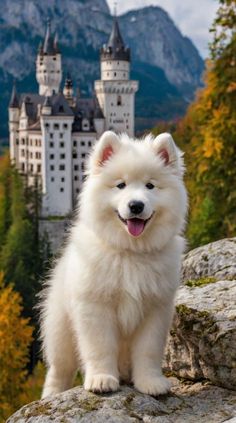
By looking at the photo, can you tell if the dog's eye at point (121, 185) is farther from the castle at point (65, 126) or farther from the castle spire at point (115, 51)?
the castle spire at point (115, 51)

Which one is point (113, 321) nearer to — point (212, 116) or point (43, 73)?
point (212, 116)

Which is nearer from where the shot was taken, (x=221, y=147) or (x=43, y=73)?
(x=221, y=147)

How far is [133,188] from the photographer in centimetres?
464

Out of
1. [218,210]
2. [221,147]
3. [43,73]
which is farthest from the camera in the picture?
[43,73]

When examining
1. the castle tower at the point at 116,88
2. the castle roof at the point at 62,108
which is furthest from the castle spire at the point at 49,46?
the castle roof at the point at 62,108

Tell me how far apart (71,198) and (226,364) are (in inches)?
2558

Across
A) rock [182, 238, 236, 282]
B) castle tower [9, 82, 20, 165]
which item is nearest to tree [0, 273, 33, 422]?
rock [182, 238, 236, 282]

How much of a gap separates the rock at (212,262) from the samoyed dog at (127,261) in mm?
1456

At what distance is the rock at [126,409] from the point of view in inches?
172

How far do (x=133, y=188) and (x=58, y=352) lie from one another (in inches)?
62.2

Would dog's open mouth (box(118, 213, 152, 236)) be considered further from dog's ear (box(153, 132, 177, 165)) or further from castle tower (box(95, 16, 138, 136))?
castle tower (box(95, 16, 138, 136))

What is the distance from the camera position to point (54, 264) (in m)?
5.86

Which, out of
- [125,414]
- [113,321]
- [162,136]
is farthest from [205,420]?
[162,136]

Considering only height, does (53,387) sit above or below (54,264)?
below
